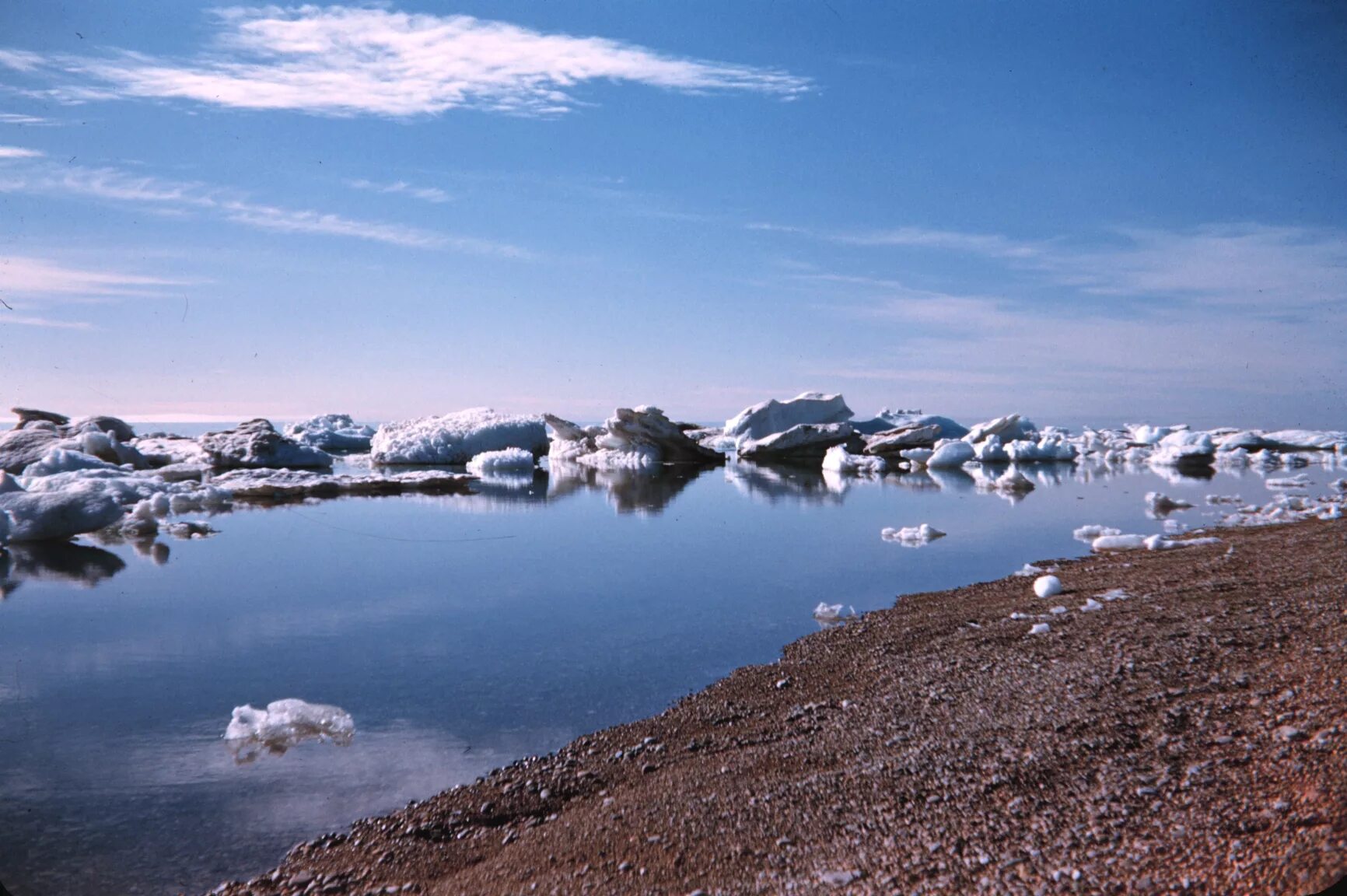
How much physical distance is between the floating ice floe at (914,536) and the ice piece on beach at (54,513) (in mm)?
7858

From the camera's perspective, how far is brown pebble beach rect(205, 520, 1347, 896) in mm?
1846

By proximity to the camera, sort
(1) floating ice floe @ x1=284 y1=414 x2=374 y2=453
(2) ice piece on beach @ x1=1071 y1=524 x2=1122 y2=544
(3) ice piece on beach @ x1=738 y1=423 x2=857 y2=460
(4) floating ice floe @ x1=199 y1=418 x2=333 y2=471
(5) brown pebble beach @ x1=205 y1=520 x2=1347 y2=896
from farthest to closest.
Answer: (1) floating ice floe @ x1=284 y1=414 x2=374 y2=453 < (3) ice piece on beach @ x1=738 y1=423 x2=857 y2=460 < (4) floating ice floe @ x1=199 y1=418 x2=333 y2=471 < (2) ice piece on beach @ x1=1071 y1=524 x2=1122 y2=544 < (5) brown pebble beach @ x1=205 y1=520 x2=1347 y2=896

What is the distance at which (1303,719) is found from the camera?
2.34 m

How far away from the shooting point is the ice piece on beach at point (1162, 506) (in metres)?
10.4

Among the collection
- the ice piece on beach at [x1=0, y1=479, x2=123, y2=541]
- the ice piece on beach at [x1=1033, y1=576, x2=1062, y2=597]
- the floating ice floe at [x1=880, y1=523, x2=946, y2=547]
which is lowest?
the floating ice floe at [x1=880, y1=523, x2=946, y2=547]

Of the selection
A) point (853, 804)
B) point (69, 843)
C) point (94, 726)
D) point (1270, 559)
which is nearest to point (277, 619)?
point (94, 726)

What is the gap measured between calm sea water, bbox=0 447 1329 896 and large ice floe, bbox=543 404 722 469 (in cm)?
876

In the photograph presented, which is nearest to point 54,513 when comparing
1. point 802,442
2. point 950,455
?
point 802,442

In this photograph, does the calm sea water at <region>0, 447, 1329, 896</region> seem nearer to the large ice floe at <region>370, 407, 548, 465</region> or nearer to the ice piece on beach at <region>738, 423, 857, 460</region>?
the large ice floe at <region>370, 407, 548, 465</region>

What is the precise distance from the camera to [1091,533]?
27.2 ft

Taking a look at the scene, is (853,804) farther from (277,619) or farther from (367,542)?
(367,542)

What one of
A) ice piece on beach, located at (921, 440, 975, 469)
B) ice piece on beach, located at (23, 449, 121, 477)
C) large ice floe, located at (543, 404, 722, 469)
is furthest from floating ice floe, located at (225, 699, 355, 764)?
ice piece on beach, located at (921, 440, 975, 469)

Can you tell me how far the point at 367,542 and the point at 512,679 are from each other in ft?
16.9

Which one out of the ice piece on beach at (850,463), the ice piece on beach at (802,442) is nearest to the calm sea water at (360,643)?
the ice piece on beach at (850,463)
